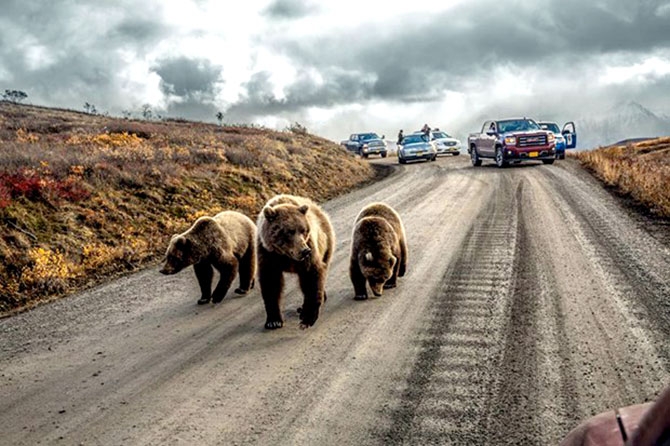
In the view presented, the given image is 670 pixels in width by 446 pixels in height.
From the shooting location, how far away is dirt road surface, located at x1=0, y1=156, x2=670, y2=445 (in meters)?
4.72

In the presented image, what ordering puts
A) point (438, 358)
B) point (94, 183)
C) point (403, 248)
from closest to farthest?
point (438, 358) → point (403, 248) → point (94, 183)

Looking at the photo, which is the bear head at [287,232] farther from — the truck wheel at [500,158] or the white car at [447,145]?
the white car at [447,145]

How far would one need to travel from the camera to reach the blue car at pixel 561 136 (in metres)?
34.6

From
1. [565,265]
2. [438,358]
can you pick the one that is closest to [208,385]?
[438,358]

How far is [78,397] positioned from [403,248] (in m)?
5.41

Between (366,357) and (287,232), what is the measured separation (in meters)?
1.78

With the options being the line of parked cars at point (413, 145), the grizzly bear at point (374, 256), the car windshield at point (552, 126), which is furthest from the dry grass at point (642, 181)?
the line of parked cars at point (413, 145)

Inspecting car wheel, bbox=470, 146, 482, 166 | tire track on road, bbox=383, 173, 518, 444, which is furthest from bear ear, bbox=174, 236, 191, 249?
car wheel, bbox=470, 146, 482, 166

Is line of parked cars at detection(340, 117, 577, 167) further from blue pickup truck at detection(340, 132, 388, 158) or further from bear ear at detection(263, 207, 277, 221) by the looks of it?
bear ear at detection(263, 207, 277, 221)

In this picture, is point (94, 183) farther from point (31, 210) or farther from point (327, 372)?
point (327, 372)

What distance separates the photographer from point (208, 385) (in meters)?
5.58

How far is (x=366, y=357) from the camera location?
6105 mm

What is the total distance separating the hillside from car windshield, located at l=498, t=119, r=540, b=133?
33.1 ft

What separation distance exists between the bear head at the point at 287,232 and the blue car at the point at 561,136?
2885 centimetres
